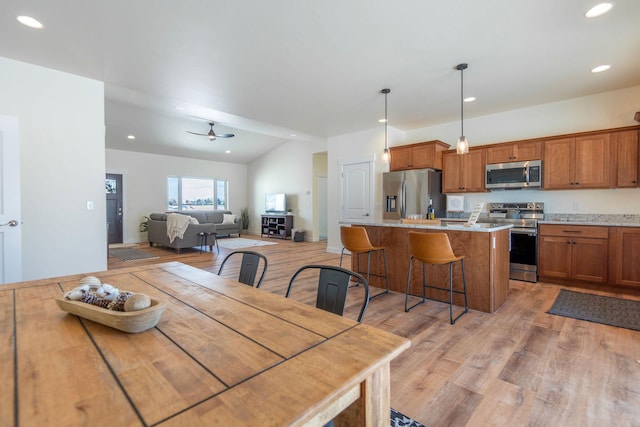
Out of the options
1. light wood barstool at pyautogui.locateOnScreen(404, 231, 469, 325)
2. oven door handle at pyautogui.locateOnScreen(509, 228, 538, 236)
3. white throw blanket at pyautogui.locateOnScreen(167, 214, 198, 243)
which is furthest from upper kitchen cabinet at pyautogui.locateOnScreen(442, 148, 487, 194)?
white throw blanket at pyautogui.locateOnScreen(167, 214, 198, 243)

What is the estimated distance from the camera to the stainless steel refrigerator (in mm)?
5082

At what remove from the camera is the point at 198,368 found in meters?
0.78

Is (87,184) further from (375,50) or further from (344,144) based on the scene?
(344,144)

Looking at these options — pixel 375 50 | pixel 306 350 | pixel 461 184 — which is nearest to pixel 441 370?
pixel 306 350

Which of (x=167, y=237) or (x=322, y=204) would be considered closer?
(x=167, y=237)

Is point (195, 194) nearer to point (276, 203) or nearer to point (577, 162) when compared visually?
point (276, 203)

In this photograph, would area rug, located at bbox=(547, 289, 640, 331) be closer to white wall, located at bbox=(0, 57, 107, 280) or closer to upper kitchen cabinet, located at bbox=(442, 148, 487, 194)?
upper kitchen cabinet, located at bbox=(442, 148, 487, 194)

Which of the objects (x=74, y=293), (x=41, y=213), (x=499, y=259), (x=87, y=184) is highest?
(x=87, y=184)

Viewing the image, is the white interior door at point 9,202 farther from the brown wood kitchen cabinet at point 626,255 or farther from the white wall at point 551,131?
the brown wood kitchen cabinet at point 626,255

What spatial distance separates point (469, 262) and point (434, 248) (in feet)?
1.85

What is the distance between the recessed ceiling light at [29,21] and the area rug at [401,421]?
394 centimetres

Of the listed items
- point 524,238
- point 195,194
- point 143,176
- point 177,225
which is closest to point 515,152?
point 524,238

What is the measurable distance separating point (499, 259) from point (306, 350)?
3043 mm

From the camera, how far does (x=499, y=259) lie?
3203 millimetres
